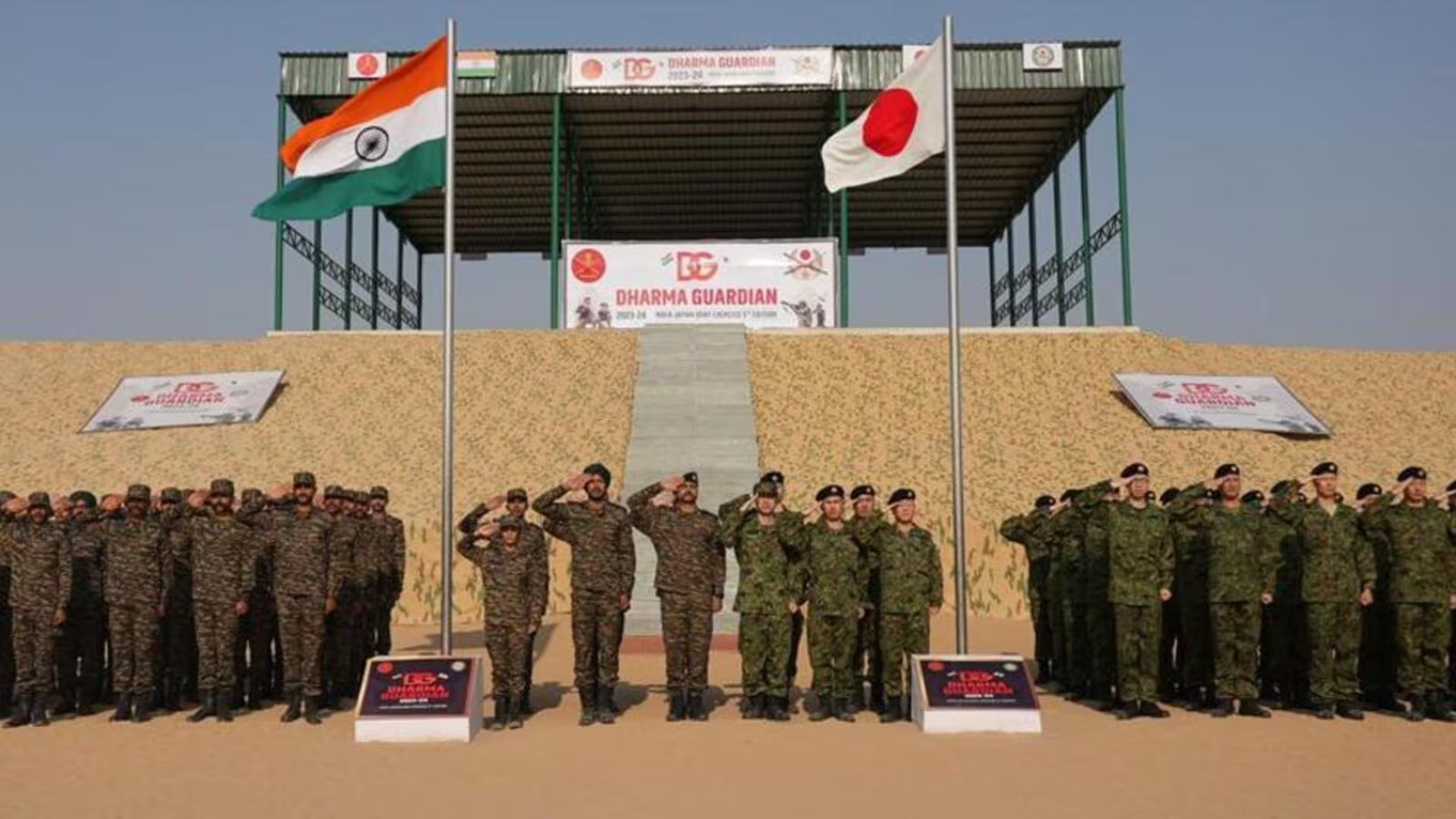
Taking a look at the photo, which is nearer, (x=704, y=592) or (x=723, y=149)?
(x=704, y=592)

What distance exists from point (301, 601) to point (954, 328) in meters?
5.78

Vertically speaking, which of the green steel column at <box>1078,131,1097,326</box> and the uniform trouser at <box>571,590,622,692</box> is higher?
the green steel column at <box>1078,131,1097,326</box>

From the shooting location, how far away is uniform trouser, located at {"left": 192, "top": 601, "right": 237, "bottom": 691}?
30.0 ft

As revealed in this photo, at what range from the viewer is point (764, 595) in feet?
29.4

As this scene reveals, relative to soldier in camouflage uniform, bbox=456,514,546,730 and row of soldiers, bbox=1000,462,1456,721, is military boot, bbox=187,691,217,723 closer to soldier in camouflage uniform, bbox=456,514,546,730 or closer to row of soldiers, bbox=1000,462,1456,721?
soldier in camouflage uniform, bbox=456,514,546,730

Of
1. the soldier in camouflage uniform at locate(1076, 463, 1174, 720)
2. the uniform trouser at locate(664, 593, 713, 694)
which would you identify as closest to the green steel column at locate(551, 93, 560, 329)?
the uniform trouser at locate(664, 593, 713, 694)

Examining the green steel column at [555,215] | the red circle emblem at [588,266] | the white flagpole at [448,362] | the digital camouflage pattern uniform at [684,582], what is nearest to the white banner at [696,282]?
the red circle emblem at [588,266]

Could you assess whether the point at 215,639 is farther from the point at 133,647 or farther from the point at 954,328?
the point at 954,328

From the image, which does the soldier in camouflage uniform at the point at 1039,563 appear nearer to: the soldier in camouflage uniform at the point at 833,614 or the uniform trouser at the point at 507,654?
the soldier in camouflage uniform at the point at 833,614

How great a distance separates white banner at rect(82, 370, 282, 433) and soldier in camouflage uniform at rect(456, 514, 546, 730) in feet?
45.5

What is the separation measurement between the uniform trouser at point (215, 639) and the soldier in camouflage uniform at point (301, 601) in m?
0.39

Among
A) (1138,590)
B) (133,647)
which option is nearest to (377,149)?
(133,647)

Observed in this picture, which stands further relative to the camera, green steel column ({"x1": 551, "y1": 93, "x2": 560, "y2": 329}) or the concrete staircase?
green steel column ({"x1": 551, "y1": 93, "x2": 560, "y2": 329})

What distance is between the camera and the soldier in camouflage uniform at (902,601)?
895 centimetres
